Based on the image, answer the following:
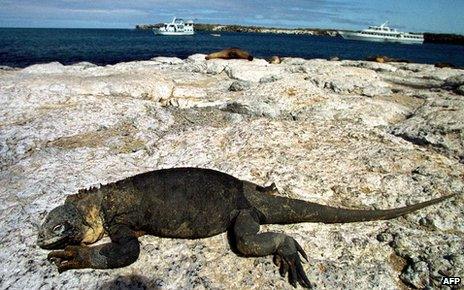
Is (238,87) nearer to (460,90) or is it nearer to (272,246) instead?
(460,90)

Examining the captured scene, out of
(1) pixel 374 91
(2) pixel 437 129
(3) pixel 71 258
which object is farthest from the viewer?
(1) pixel 374 91

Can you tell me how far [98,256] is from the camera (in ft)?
12.3

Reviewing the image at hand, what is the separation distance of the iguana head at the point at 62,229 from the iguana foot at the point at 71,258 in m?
0.13

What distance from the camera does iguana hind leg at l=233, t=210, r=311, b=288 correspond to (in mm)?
3770

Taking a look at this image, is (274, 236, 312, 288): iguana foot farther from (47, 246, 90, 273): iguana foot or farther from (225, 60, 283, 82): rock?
(225, 60, 283, 82): rock

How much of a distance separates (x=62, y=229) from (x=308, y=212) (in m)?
2.92

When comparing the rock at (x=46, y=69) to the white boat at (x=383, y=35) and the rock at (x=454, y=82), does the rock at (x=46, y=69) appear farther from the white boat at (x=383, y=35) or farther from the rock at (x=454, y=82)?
the white boat at (x=383, y=35)

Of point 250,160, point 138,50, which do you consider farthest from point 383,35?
point 250,160

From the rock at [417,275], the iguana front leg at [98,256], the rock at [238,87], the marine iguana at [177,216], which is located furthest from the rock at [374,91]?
the iguana front leg at [98,256]

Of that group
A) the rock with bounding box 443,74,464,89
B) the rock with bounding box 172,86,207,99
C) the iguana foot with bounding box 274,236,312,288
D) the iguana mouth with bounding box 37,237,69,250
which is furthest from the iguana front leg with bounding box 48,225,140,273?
the rock with bounding box 443,74,464,89

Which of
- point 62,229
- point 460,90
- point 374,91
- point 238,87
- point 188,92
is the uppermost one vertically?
point 460,90

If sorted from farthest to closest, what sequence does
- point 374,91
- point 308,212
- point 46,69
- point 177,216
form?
point 46,69 → point 374,91 → point 308,212 → point 177,216

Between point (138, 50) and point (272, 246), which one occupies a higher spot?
point (272, 246)

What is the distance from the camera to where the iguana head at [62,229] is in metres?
3.85
